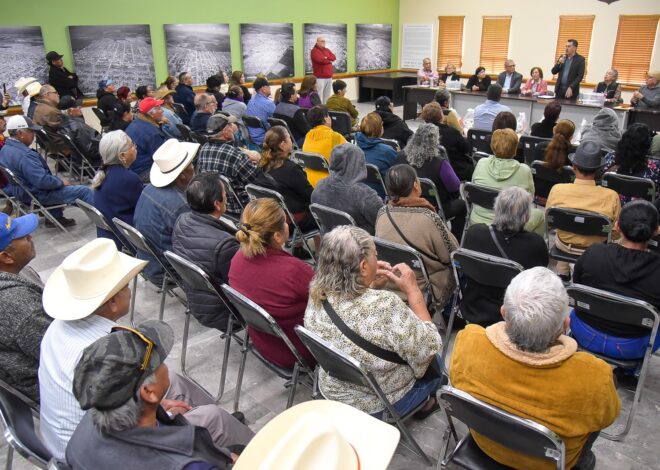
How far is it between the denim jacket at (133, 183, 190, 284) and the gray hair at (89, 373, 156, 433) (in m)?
2.08

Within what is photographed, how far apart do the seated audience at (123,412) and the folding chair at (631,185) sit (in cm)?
392

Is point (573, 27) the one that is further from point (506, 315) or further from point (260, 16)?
point (506, 315)

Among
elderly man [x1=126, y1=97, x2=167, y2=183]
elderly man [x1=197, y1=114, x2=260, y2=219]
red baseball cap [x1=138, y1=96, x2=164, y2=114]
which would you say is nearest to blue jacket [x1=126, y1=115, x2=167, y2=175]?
elderly man [x1=126, y1=97, x2=167, y2=183]

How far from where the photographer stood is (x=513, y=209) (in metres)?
2.71

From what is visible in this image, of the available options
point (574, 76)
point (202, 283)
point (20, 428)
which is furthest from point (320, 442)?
point (574, 76)

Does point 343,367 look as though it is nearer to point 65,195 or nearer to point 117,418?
point 117,418

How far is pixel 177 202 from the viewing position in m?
3.34

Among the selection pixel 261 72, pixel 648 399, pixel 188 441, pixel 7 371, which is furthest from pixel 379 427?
pixel 261 72

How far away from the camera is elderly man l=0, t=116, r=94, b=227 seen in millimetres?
4865

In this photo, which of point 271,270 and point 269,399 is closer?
point 271,270

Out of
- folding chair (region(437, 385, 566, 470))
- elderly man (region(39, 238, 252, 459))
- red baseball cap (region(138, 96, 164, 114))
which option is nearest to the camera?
folding chair (region(437, 385, 566, 470))

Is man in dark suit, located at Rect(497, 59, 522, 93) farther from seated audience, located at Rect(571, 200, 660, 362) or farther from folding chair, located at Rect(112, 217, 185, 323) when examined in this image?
folding chair, located at Rect(112, 217, 185, 323)

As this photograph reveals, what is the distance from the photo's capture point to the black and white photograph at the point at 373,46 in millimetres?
13188

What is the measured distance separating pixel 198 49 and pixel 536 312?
1018 centimetres
